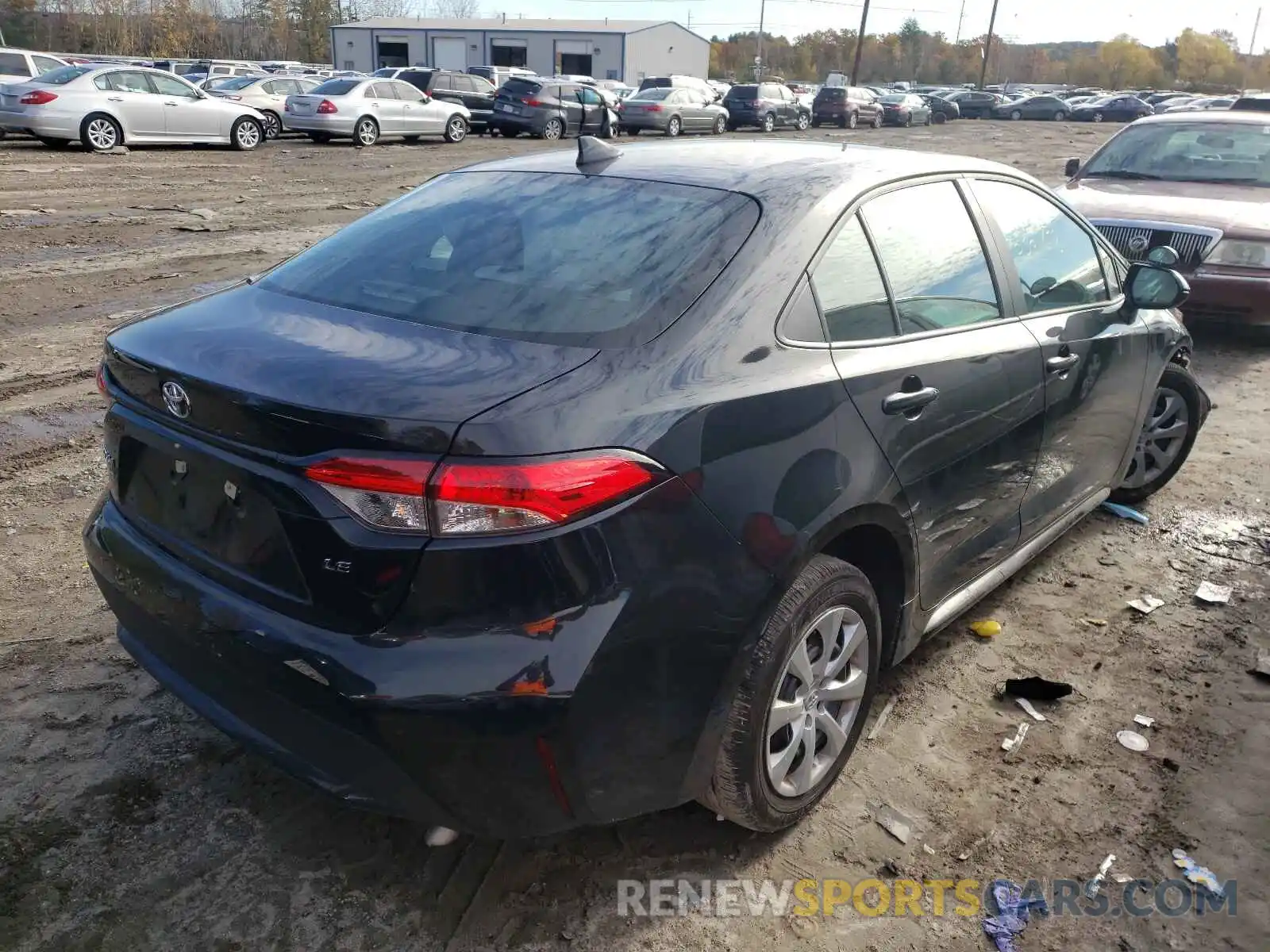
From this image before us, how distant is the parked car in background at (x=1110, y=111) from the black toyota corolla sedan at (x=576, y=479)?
194 feet

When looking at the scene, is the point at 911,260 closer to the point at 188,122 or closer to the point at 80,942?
the point at 80,942

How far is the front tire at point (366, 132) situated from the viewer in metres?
23.2

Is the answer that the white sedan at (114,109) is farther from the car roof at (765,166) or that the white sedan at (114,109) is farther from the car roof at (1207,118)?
the car roof at (765,166)

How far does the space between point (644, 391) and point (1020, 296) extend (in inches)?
75.1

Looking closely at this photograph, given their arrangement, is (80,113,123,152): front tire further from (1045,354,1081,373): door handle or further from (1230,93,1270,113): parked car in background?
(1045,354,1081,373): door handle

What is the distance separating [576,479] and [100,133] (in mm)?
19311

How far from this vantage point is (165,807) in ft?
8.95

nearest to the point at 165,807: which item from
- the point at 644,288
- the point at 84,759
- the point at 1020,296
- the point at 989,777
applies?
the point at 84,759

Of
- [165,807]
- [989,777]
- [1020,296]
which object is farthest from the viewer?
[1020,296]

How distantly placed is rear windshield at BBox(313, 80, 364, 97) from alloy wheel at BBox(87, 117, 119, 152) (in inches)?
228

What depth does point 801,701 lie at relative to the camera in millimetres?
2627

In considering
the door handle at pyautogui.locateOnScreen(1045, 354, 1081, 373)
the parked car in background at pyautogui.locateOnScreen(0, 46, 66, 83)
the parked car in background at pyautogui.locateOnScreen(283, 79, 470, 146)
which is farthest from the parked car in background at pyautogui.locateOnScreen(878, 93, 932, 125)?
the door handle at pyautogui.locateOnScreen(1045, 354, 1081, 373)

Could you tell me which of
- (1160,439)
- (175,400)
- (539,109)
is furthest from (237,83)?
(175,400)

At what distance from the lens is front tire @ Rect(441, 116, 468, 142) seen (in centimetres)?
2566
